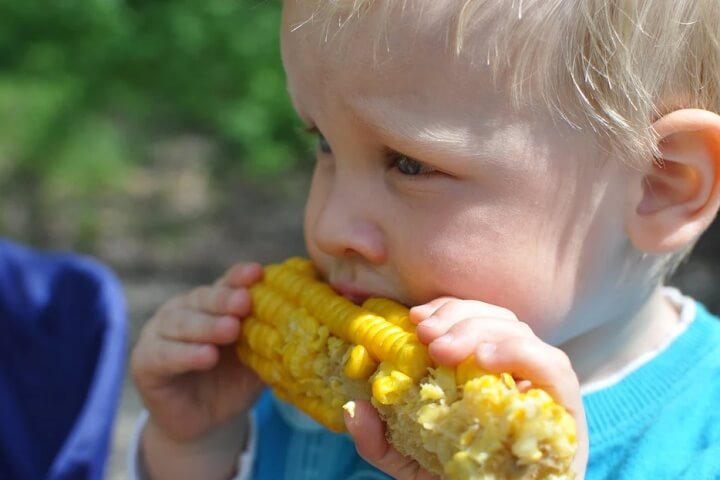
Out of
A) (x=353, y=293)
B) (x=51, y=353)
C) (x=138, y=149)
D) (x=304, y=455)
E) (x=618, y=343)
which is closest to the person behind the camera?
(x=353, y=293)

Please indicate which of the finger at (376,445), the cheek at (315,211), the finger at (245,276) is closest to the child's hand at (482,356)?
the finger at (376,445)

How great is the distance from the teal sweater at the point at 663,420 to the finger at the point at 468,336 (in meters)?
0.44

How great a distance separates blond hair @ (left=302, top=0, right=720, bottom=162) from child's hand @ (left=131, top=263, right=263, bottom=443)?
572mm

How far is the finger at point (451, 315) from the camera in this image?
1249 mm

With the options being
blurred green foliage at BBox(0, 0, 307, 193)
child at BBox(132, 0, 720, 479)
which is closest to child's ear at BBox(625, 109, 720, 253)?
child at BBox(132, 0, 720, 479)

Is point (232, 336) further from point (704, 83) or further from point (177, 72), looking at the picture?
point (177, 72)

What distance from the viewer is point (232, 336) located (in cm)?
170

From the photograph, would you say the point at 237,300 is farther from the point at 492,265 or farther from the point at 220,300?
the point at 492,265

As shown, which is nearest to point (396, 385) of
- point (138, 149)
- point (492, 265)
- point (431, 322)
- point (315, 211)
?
point (431, 322)

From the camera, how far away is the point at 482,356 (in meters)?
1.15

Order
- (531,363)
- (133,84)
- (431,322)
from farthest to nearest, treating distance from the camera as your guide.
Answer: (133,84), (431,322), (531,363)

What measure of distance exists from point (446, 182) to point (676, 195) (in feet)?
1.17

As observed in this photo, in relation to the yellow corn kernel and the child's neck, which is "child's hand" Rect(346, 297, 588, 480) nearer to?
the yellow corn kernel

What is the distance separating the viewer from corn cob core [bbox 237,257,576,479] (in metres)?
1.10
